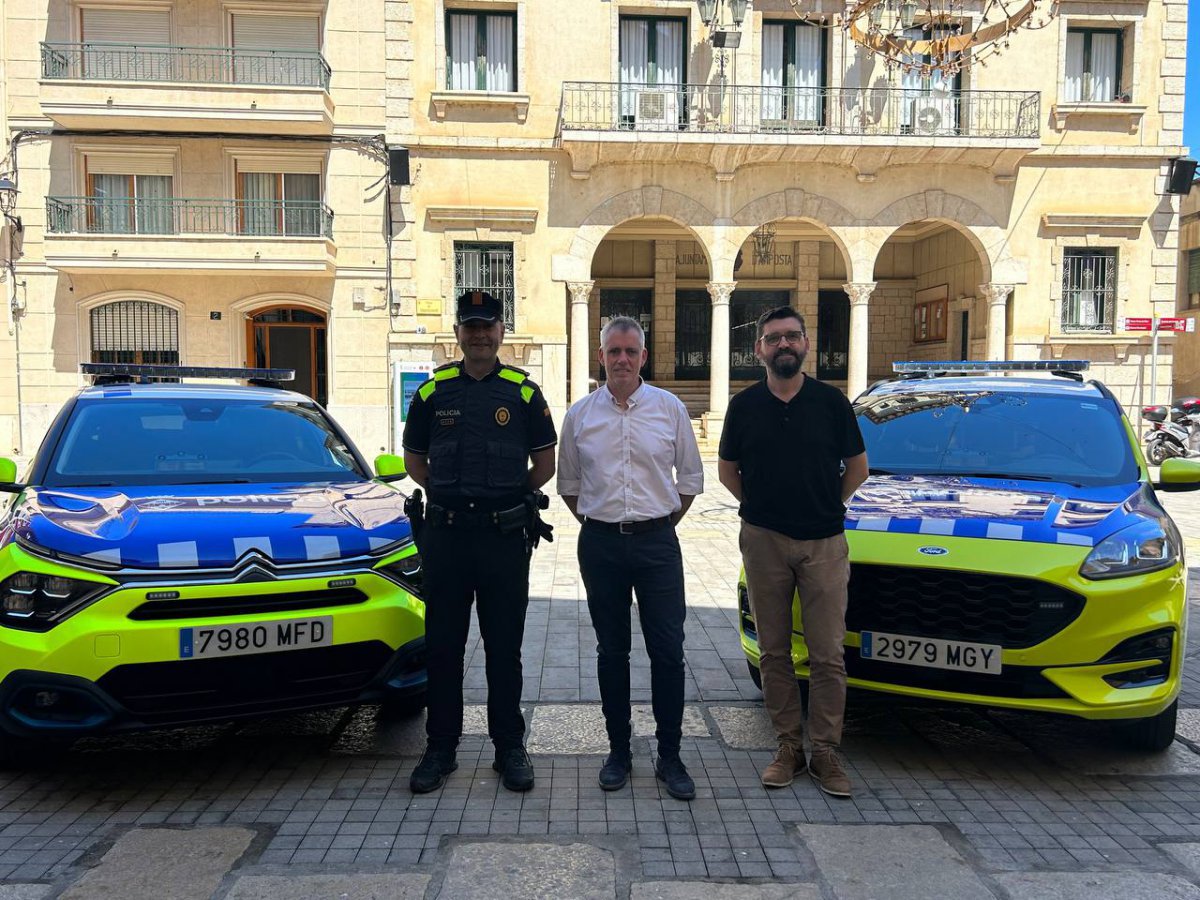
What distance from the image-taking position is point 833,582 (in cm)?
382

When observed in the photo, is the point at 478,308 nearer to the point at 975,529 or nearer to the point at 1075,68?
the point at 975,529

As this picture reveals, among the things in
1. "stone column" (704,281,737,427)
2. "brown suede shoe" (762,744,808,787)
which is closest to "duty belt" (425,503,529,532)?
"brown suede shoe" (762,744,808,787)

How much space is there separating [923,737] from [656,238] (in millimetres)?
20564

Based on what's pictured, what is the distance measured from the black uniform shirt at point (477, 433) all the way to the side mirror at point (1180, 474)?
3.24 meters

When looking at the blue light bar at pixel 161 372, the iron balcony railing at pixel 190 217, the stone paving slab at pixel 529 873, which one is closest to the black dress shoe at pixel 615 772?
the stone paving slab at pixel 529 873

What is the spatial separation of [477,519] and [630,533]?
0.63 meters

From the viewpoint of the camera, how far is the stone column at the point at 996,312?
65.6 ft

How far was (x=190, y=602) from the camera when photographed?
3574 mm

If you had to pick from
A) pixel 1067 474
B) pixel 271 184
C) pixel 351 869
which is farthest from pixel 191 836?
pixel 271 184

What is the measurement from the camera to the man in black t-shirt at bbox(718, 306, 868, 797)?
3.84 metres

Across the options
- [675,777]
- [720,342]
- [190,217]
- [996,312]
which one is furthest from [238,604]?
[996,312]

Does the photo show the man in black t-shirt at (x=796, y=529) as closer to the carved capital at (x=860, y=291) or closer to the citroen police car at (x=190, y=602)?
the citroen police car at (x=190, y=602)

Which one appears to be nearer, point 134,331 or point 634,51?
point 134,331

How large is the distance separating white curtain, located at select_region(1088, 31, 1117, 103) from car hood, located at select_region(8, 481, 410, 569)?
20899mm
